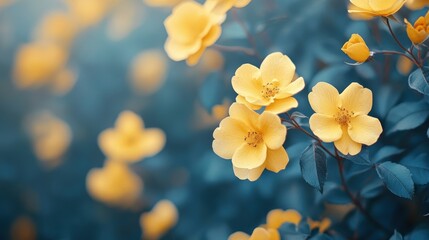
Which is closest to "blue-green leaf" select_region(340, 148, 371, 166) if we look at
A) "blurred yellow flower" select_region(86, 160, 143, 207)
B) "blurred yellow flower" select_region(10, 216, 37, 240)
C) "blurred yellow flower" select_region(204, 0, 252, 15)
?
"blurred yellow flower" select_region(204, 0, 252, 15)

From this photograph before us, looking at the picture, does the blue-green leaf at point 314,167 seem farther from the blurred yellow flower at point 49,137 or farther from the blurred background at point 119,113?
the blurred yellow flower at point 49,137

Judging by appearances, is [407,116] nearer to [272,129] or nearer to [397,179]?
[397,179]

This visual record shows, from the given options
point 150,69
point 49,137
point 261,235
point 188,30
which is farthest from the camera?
point 49,137

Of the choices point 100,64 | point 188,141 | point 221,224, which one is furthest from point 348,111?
point 100,64

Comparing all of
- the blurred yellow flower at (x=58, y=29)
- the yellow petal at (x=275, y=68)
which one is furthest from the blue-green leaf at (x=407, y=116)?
the blurred yellow flower at (x=58, y=29)

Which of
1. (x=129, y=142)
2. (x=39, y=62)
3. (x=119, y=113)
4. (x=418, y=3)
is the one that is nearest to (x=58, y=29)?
(x=39, y=62)

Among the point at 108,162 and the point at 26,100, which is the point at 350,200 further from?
the point at 26,100

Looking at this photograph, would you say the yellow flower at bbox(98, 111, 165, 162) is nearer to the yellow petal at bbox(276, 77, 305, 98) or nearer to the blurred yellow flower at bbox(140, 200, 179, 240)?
the blurred yellow flower at bbox(140, 200, 179, 240)
